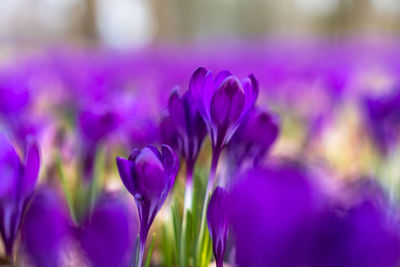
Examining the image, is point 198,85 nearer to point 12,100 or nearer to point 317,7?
point 12,100

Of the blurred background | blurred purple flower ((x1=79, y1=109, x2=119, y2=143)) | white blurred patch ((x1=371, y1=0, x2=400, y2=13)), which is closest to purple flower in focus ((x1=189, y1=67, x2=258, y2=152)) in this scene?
blurred purple flower ((x1=79, y1=109, x2=119, y2=143))

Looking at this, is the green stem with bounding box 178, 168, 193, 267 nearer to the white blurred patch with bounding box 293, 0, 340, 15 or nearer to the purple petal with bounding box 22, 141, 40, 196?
the purple petal with bounding box 22, 141, 40, 196

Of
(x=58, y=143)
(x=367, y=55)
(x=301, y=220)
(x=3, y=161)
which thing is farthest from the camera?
(x=367, y=55)

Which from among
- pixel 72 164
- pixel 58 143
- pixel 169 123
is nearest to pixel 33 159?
pixel 169 123

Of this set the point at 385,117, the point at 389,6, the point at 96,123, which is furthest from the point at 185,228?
the point at 389,6

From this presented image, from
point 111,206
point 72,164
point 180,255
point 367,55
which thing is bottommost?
point 367,55

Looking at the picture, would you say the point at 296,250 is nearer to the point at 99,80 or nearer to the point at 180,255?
the point at 180,255

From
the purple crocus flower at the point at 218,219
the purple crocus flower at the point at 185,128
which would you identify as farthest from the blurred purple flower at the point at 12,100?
the purple crocus flower at the point at 218,219
